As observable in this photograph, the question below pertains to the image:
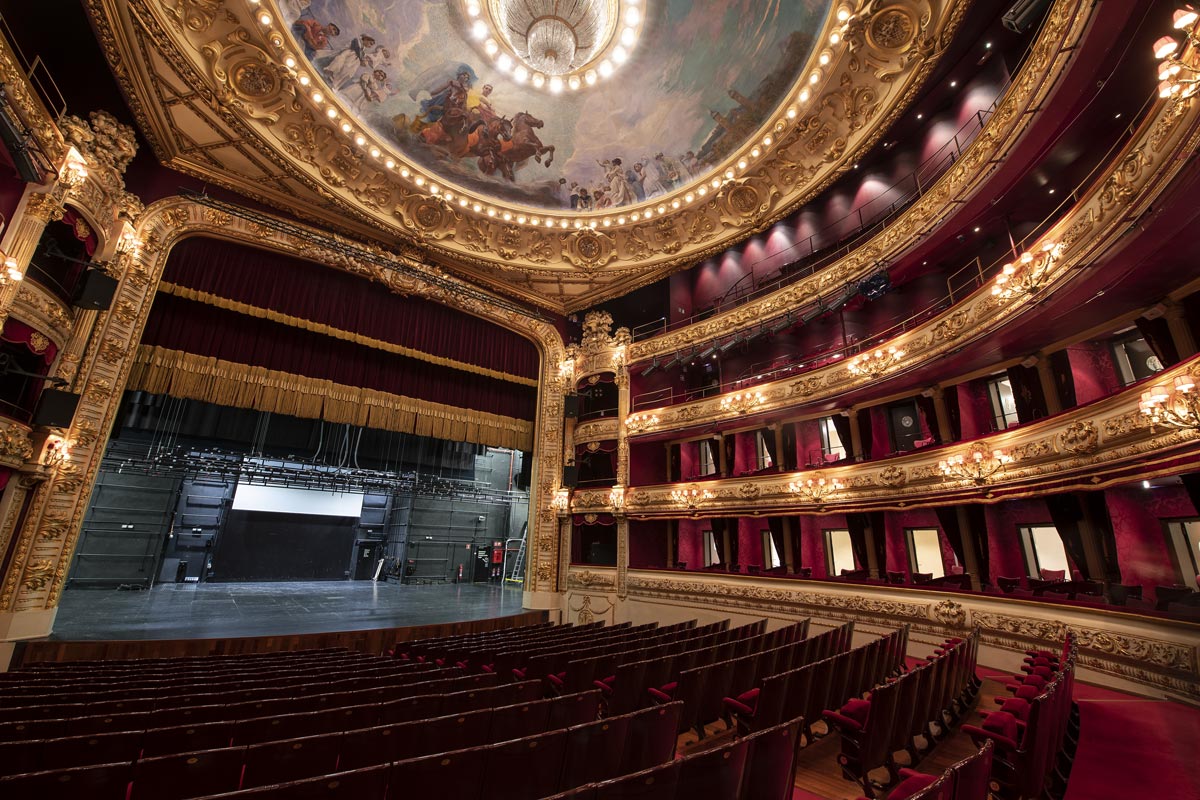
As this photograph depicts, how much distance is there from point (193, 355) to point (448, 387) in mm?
6028

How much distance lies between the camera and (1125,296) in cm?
697

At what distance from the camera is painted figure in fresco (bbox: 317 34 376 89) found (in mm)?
11711

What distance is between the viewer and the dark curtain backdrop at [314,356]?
37.0 ft

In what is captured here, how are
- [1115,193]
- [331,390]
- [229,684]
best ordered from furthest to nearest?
[331,390] < [1115,193] < [229,684]

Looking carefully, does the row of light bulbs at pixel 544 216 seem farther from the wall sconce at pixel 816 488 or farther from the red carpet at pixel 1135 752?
the red carpet at pixel 1135 752

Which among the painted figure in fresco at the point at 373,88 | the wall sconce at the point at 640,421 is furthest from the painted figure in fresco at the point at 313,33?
the wall sconce at the point at 640,421

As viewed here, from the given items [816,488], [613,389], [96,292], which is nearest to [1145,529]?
[816,488]

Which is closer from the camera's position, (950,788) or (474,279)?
(950,788)

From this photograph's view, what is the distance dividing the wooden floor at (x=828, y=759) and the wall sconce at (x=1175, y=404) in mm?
3682

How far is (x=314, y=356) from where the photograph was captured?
1297cm

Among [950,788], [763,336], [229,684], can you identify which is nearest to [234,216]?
[229,684]

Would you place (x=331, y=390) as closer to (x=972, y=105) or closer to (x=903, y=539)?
(x=903, y=539)

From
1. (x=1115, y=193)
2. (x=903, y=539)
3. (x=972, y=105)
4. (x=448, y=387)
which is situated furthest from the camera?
(x=448, y=387)

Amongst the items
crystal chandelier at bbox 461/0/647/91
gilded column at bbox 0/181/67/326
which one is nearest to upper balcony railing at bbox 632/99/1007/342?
crystal chandelier at bbox 461/0/647/91
